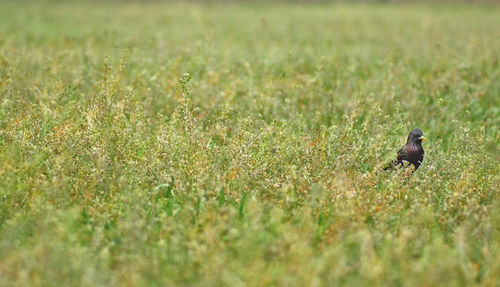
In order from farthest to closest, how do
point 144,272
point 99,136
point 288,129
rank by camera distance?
point 288,129 < point 99,136 < point 144,272

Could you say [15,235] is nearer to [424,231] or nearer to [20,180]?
[20,180]

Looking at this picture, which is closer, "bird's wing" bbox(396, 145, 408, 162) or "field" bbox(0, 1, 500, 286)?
"field" bbox(0, 1, 500, 286)

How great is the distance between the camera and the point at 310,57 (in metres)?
8.88

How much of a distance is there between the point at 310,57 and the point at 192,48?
231 centimetres

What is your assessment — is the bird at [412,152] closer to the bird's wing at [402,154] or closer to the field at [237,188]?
the bird's wing at [402,154]

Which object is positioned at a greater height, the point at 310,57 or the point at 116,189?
the point at 310,57

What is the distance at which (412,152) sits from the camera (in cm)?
448

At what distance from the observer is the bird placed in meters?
4.47

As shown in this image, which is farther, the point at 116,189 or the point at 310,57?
the point at 310,57

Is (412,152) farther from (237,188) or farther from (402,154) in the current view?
(237,188)

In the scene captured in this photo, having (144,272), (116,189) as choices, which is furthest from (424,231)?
(116,189)

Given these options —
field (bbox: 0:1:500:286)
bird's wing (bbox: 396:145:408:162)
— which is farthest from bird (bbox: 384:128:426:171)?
field (bbox: 0:1:500:286)

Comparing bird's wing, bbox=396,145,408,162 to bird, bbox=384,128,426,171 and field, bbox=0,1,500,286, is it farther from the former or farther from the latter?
field, bbox=0,1,500,286

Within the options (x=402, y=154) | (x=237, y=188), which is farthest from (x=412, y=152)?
(x=237, y=188)
